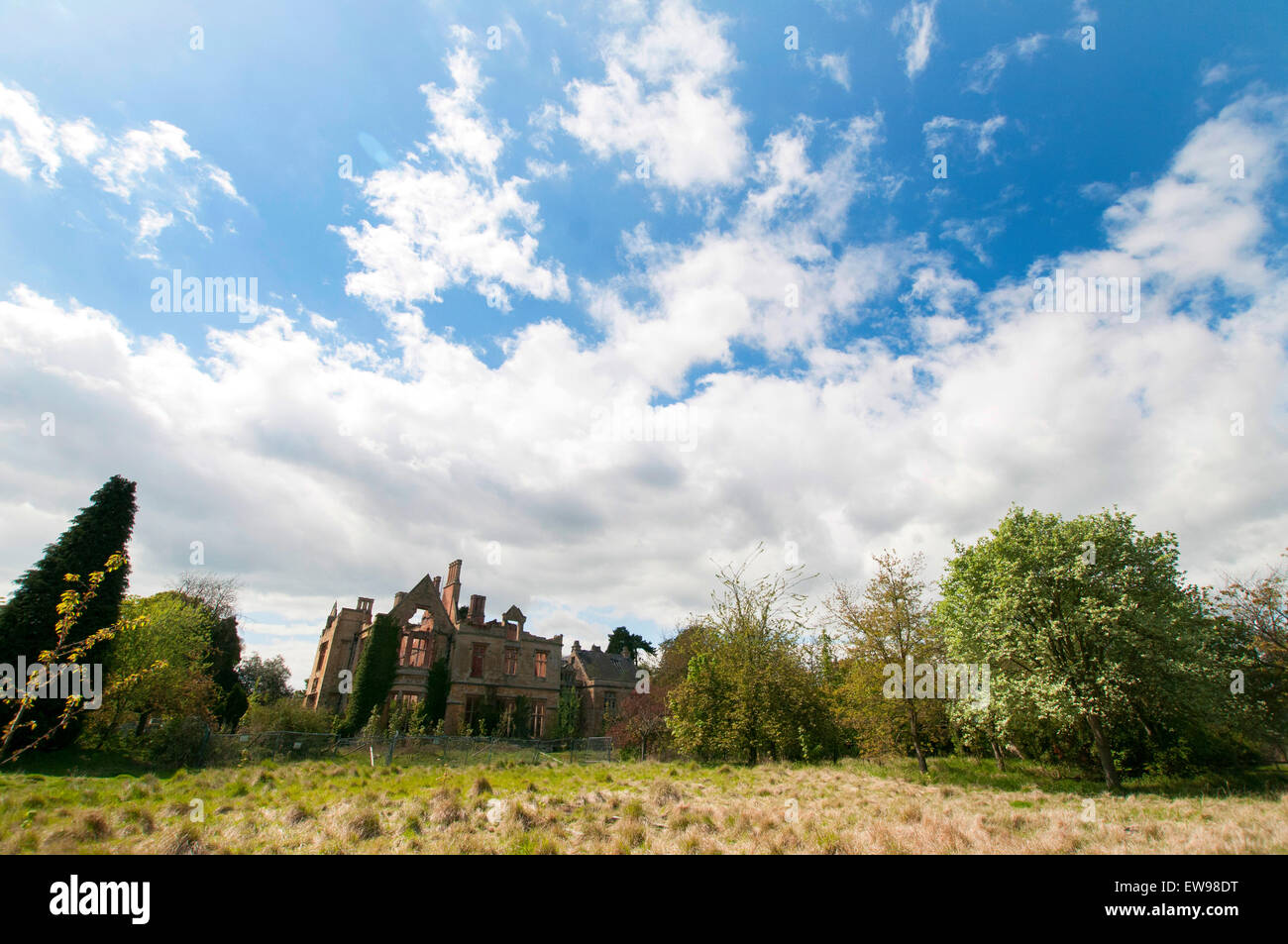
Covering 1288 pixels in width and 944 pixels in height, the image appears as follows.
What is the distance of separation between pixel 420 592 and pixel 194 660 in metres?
14.2

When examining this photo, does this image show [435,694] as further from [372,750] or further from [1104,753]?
[1104,753]

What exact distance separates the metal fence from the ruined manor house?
818cm

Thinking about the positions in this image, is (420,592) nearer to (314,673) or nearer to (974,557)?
(314,673)

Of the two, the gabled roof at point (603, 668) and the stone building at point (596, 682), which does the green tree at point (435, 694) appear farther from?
the gabled roof at point (603, 668)

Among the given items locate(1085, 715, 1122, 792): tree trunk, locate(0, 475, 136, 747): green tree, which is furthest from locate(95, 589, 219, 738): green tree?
locate(1085, 715, 1122, 792): tree trunk

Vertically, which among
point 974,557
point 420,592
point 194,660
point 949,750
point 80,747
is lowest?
point 949,750

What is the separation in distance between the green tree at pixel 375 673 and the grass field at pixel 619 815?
1832cm

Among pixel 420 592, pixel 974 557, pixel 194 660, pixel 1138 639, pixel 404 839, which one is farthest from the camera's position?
pixel 420 592

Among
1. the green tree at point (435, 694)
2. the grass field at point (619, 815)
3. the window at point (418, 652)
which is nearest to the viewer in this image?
the grass field at point (619, 815)

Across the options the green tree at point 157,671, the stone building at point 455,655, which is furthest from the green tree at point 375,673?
the green tree at point 157,671

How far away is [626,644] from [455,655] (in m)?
40.8

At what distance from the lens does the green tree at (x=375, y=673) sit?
36.7 metres

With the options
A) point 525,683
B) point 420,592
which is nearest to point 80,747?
point 420,592
